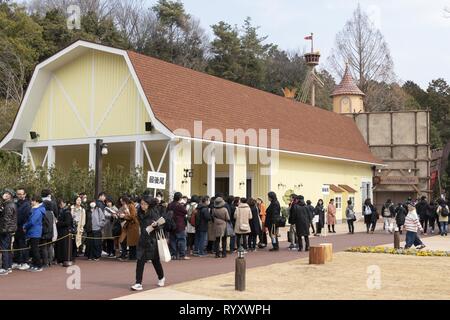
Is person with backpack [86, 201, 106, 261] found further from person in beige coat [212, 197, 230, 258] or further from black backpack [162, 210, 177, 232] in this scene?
person in beige coat [212, 197, 230, 258]

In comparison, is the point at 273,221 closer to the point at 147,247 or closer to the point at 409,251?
the point at 409,251

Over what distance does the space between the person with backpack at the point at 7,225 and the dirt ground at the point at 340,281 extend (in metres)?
3.72

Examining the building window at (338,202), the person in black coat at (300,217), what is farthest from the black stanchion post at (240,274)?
the building window at (338,202)

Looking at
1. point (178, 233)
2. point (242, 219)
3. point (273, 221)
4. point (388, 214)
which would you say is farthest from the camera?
point (388, 214)

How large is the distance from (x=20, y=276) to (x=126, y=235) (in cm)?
307

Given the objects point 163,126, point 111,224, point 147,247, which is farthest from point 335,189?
point 147,247

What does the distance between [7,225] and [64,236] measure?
5.61 feet

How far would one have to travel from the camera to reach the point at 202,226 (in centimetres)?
1430

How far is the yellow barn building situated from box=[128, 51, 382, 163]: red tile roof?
0.20 ft

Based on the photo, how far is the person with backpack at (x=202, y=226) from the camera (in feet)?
46.8

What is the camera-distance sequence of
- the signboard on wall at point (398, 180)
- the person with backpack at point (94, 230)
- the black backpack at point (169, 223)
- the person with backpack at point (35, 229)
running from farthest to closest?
the signboard on wall at point (398, 180)
the person with backpack at point (94, 230)
the black backpack at point (169, 223)
the person with backpack at point (35, 229)

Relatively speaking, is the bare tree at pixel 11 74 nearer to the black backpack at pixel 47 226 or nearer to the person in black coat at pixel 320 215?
the person in black coat at pixel 320 215

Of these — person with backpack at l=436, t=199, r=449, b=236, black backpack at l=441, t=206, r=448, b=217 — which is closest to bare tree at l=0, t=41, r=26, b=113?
person with backpack at l=436, t=199, r=449, b=236
